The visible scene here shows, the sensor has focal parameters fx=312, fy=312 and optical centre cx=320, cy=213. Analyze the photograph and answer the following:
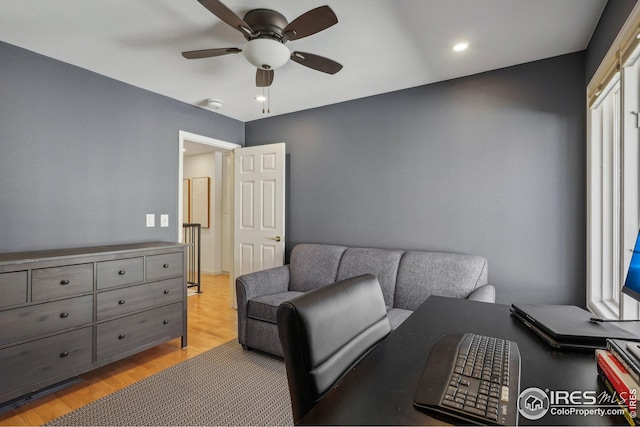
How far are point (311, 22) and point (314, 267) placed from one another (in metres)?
2.19

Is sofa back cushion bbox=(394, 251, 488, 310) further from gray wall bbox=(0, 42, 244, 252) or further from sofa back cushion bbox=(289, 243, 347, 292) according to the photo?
gray wall bbox=(0, 42, 244, 252)

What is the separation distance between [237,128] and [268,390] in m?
3.13

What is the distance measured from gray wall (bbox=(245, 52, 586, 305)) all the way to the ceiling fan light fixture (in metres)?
1.49

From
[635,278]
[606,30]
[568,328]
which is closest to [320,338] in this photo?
[568,328]

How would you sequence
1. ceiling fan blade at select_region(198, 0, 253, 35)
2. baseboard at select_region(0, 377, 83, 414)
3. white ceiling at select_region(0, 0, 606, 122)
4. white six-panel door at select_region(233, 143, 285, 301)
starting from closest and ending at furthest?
ceiling fan blade at select_region(198, 0, 253, 35) < white ceiling at select_region(0, 0, 606, 122) < baseboard at select_region(0, 377, 83, 414) < white six-panel door at select_region(233, 143, 285, 301)

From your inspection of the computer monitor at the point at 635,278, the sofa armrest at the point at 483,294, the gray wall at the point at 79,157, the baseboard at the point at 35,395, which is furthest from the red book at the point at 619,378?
the gray wall at the point at 79,157

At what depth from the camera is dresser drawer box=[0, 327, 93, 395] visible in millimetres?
1823

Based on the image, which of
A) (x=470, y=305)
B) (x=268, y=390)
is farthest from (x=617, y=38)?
(x=268, y=390)

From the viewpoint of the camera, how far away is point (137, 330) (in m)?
2.48

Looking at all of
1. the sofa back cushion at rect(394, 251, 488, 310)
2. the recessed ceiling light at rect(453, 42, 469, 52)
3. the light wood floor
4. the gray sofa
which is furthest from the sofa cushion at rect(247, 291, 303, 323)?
the recessed ceiling light at rect(453, 42, 469, 52)

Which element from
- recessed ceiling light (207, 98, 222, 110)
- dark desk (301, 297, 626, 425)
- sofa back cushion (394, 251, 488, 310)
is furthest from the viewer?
recessed ceiling light (207, 98, 222, 110)

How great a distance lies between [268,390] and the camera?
213cm

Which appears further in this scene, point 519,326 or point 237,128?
point 237,128

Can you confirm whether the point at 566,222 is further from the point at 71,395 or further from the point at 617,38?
the point at 71,395
